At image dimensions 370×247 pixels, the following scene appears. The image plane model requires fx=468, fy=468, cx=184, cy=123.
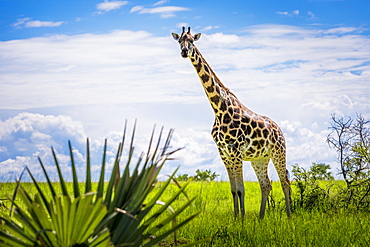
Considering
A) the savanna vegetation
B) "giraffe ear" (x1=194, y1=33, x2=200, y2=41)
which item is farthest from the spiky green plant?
"giraffe ear" (x1=194, y1=33, x2=200, y2=41)

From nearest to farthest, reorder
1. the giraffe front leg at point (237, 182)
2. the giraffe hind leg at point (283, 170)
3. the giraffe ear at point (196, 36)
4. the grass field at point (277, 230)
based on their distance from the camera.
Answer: the grass field at point (277, 230), the giraffe front leg at point (237, 182), the giraffe ear at point (196, 36), the giraffe hind leg at point (283, 170)

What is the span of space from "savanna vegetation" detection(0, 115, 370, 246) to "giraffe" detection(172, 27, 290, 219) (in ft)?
2.69

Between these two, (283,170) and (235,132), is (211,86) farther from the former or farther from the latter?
(283,170)

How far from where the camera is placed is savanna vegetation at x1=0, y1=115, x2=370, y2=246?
333 centimetres

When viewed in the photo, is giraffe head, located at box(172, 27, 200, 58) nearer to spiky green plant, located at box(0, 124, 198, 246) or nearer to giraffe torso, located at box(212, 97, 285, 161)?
giraffe torso, located at box(212, 97, 285, 161)

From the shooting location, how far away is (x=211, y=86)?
950 centimetres

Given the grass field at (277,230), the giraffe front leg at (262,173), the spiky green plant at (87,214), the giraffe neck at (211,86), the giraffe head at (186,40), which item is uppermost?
the giraffe head at (186,40)

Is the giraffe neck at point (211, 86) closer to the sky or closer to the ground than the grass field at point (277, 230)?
closer to the sky

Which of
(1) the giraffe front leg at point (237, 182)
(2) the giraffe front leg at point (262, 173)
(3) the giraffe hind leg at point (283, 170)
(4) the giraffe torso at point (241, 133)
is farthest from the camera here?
(2) the giraffe front leg at point (262, 173)

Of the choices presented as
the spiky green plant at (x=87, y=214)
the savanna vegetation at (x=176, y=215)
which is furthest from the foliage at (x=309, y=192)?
the spiky green plant at (x=87, y=214)

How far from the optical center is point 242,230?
768 cm

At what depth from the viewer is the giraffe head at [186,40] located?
9086 millimetres

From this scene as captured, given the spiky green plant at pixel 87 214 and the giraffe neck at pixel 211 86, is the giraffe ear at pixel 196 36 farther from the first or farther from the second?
Result: the spiky green plant at pixel 87 214

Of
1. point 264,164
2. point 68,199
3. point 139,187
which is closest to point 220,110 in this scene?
point 264,164
